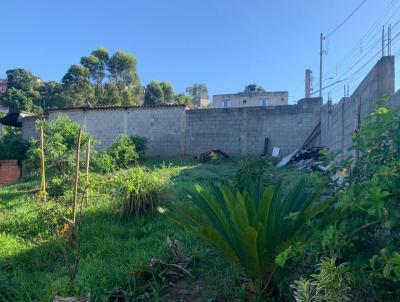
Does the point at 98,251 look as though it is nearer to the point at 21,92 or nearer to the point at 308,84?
the point at 308,84

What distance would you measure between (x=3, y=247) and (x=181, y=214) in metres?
3.44

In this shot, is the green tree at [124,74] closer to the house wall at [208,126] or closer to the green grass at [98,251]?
the house wall at [208,126]

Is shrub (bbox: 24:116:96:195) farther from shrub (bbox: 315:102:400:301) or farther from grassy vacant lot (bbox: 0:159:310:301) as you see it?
shrub (bbox: 315:102:400:301)

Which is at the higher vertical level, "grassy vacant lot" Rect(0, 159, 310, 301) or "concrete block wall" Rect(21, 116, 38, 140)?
"concrete block wall" Rect(21, 116, 38, 140)

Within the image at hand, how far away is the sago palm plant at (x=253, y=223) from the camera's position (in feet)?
7.48

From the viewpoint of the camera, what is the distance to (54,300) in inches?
93.3

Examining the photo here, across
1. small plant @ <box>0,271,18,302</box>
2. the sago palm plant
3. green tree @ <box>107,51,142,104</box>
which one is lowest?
small plant @ <box>0,271,18,302</box>

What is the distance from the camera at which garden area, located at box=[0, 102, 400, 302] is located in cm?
175

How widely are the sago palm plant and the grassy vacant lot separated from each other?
45 centimetres

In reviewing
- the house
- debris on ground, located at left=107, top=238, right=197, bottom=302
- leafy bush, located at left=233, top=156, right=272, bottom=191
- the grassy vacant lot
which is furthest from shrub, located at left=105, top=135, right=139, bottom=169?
the house

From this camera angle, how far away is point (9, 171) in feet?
42.8

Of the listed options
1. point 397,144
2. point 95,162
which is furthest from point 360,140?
point 95,162

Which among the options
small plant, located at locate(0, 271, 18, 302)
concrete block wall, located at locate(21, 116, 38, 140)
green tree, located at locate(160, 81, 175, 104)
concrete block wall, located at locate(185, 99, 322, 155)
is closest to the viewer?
small plant, located at locate(0, 271, 18, 302)

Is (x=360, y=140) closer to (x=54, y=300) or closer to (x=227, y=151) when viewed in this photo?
(x=54, y=300)
